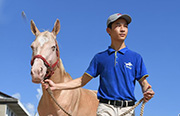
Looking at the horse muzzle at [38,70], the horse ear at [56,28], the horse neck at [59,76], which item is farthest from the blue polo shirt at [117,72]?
the horse ear at [56,28]

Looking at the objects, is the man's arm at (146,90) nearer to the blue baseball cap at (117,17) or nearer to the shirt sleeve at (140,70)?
the shirt sleeve at (140,70)

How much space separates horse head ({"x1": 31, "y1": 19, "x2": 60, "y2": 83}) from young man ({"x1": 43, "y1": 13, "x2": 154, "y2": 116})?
2.10 feet

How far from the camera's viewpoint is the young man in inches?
153

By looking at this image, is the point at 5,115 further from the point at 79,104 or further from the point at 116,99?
the point at 116,99

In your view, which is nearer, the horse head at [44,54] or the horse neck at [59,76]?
the horse head at [44,54]

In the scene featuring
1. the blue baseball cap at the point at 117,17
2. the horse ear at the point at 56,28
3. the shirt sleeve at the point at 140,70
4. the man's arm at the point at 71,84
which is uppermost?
the horse ear at the point at 56,28

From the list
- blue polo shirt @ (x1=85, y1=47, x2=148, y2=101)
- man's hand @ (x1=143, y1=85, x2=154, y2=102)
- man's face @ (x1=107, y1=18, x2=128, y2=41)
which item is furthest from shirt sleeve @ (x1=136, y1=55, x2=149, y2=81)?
man's face @ (x1=107, y1=18, x2=128, y2=41)

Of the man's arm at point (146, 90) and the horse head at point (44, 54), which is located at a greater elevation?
the horse head at point (44, 54)

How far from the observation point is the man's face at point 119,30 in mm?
4121

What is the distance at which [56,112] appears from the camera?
218 inches

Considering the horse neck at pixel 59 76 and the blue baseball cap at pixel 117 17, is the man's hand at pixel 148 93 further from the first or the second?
the horse neck at pixel 59 76

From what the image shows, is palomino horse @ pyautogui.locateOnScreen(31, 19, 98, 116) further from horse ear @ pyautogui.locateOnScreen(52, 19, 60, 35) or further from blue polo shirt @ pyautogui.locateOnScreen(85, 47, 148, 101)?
blue polo shirt @ pyautogui.locateOnScreen(85, 47, 148, 101)

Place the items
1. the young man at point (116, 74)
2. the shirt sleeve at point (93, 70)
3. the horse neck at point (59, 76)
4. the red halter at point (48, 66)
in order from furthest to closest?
the horse neck at point (59, 76) → the red halter at point (48, 66) → the shirt sleeve at point (93, 70) → the young man at point (116, 74)

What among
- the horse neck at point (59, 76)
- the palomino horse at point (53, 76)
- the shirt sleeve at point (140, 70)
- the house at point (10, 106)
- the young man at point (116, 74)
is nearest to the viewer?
the young man at point (116, 74)
